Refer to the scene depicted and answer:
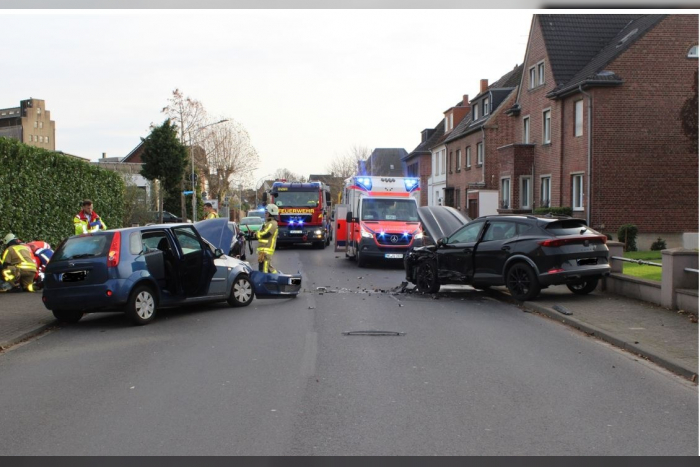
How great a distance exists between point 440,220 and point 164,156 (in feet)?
93.5

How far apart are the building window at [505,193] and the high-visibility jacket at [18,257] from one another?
2571cm

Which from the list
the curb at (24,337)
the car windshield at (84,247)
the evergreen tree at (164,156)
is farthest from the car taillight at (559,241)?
the evergreen tree at (164,156)

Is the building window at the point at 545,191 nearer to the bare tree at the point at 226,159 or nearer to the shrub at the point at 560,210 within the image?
the shrub at the point at 560,210

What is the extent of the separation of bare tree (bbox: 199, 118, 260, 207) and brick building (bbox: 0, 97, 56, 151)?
44.0 metres

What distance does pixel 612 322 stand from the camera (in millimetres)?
10477

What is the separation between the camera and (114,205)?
24750mm

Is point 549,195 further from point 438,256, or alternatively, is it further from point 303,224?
point 438,256

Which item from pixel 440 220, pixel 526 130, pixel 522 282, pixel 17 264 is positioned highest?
pixel 526 130

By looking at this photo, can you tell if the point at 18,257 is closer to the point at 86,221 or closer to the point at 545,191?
the point at 86,221

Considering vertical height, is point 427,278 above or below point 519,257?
below

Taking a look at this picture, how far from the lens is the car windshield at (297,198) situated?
106ft

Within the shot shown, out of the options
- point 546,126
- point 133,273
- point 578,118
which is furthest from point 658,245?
point 133,273

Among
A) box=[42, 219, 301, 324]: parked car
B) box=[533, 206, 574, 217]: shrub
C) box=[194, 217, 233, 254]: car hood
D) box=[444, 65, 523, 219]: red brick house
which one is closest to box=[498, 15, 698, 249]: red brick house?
box=[533, 206, 574, 217]: shrub

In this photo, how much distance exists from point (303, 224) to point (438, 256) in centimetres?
1793
